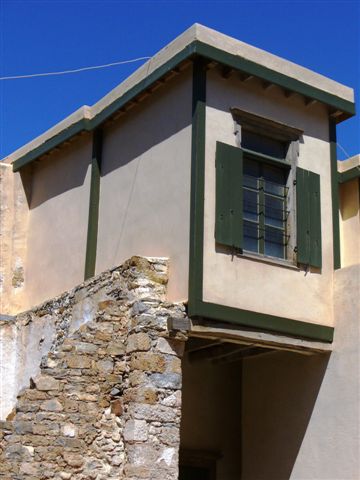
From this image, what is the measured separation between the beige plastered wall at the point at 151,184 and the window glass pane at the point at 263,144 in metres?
0.98

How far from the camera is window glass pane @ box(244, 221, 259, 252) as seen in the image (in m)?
11.2

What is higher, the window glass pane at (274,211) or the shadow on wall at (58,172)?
the shadow on wall at (58,172)

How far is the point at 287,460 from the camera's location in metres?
11.8

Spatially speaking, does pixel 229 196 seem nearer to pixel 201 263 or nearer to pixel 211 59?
pixel 201 263

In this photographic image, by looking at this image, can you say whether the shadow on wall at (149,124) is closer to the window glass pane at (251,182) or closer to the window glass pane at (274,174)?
the window glass pane at (251,182)

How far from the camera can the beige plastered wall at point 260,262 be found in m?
10.6

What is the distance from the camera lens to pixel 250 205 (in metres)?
11.4

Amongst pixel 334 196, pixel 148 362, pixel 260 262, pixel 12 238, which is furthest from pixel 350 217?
pixel 12 238

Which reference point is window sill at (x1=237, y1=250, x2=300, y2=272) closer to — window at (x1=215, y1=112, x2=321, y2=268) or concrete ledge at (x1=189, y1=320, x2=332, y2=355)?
window at (x1=215, y1=112, x2=321, y2=268)

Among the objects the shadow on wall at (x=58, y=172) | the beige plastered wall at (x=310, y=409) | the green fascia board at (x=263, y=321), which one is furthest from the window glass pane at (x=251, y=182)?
the shadow on wall at (x=58, y=172)

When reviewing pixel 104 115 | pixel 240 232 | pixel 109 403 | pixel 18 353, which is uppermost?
pixel 104 115

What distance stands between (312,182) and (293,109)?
1086 mm

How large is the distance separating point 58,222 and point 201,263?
427cm

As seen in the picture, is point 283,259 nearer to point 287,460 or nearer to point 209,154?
point 209,154
